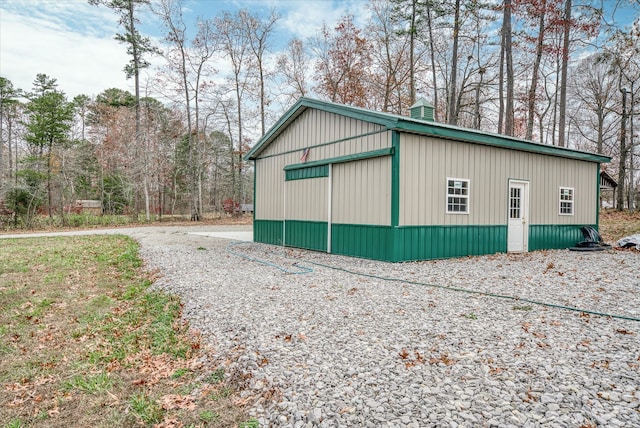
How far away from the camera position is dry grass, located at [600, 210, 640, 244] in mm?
13516

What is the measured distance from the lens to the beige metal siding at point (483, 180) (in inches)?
326

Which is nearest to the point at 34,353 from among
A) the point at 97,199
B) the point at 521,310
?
the point at 521,310

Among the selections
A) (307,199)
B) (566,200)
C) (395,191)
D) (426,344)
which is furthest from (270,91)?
(426,344)

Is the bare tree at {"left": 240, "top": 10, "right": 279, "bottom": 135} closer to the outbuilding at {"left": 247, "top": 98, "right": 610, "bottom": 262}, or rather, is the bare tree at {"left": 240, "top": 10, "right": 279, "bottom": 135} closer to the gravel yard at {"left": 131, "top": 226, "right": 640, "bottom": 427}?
the outbuilding at {"left": 247, "top": 98, "right": 610, "bottom": 262}

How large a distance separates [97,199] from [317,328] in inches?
1210

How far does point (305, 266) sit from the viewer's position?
26.5 feet

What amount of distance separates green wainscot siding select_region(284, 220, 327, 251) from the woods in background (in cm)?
1136

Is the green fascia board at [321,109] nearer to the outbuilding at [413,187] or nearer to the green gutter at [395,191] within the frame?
the outbuilding at [413,187]

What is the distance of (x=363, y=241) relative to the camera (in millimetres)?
8906

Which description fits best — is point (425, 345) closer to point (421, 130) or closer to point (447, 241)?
point (421, 130)

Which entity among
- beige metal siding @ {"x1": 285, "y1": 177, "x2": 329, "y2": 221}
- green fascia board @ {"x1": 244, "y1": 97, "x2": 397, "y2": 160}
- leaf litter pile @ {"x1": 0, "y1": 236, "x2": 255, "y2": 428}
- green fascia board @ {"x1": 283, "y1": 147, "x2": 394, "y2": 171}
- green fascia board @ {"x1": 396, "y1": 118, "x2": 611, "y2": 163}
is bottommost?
leaf litter pile @ {"x1": 0, "y1": 236, "x2": 255, "y2": 428}

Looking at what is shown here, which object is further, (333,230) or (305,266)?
(333,230)

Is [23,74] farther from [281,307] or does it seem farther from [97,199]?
[281,307]

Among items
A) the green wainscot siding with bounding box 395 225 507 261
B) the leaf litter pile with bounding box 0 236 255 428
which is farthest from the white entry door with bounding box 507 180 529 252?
the leaf litter pile with bounding box 0 236 255 428
